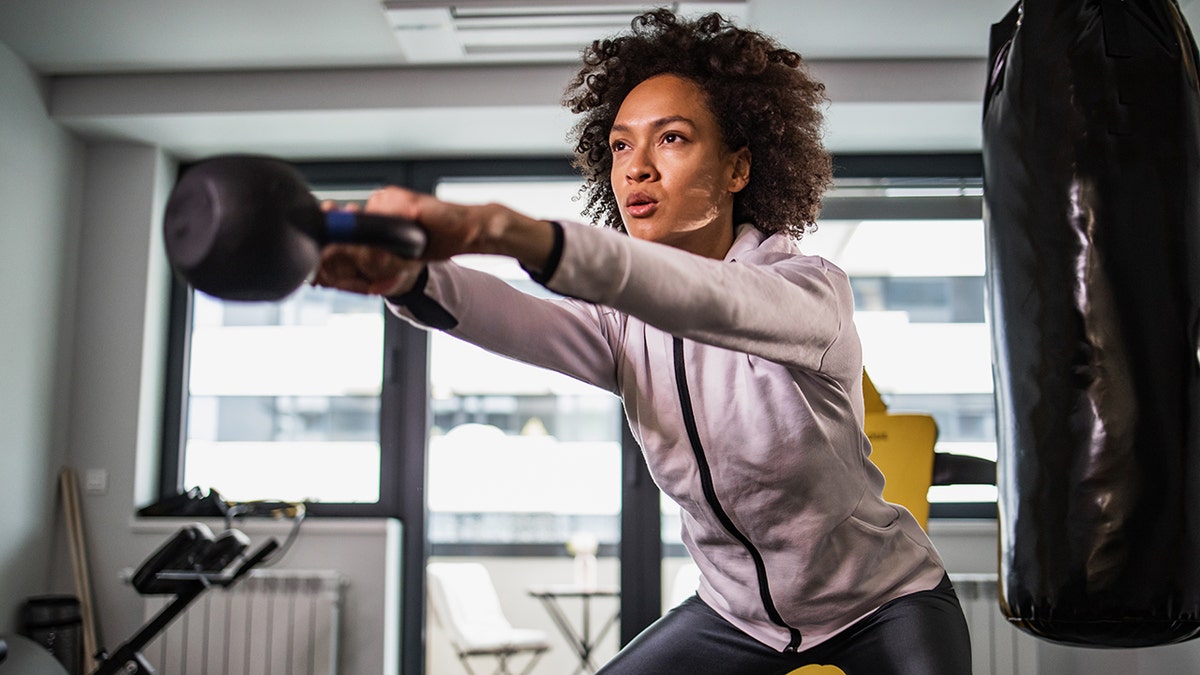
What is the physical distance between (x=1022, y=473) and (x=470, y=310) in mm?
678

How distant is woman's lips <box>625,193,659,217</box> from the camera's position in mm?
1445

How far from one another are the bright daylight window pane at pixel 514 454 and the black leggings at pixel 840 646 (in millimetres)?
4544

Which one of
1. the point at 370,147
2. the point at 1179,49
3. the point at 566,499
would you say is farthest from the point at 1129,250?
the point at 566,499

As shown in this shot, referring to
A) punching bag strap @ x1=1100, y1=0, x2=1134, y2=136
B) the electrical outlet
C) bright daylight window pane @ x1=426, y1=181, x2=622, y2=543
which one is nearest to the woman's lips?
punching bag strap @ x1=1100, y1=0, x2=1134, y2=136

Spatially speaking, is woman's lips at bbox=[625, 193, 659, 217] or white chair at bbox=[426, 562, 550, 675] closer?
woman's lips at bbox=[625, 193, 659, 217]

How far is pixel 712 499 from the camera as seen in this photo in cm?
138

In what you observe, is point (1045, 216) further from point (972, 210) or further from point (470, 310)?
point (972, 210)

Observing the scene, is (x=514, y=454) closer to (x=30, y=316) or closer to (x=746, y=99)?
(x=30, y=316)

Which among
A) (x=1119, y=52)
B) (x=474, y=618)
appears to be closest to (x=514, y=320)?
(x=1119, y=52)

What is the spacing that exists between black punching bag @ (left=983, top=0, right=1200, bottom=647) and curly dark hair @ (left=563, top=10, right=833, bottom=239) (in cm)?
40

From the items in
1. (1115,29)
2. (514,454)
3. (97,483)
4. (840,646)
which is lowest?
(840,646)

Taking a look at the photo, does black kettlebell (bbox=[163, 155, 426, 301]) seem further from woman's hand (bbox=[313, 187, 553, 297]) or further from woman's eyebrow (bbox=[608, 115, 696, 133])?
woman's eyebrow (bbox=[608, 115, 696, 133])

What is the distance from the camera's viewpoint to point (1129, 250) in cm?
122

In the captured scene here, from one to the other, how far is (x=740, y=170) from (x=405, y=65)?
2876 mm
